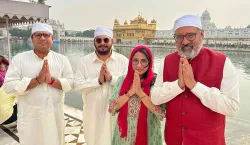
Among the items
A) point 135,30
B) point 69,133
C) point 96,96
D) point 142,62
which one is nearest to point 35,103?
point 96,96

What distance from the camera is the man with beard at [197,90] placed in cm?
107

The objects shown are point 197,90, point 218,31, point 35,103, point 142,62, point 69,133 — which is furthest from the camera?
point 218,31

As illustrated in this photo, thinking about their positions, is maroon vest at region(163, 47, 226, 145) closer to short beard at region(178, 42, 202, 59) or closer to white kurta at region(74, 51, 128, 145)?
short beard at region(178, 42, 202, 59)

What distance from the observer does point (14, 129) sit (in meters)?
2.83

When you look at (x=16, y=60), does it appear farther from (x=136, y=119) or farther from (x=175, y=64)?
(x=175, y=64)

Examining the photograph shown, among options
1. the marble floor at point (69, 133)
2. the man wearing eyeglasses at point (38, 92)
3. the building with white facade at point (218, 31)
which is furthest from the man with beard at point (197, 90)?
the building with white facade at point (218, 31)

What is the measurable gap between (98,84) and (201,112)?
94 centimetres

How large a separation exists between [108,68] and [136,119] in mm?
686

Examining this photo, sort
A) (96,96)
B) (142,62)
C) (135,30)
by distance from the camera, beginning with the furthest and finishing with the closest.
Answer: (135,30), (96,96), (142,62)

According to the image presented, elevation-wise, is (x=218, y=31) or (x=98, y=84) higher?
(x=218, y=31)

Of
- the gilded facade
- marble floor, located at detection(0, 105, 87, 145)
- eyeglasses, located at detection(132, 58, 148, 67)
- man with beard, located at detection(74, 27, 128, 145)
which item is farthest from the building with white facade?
eyeglasses, located at detection(132, 58, 148, 67)

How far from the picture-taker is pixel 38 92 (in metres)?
1.76

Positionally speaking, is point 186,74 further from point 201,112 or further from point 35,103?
point 35,103

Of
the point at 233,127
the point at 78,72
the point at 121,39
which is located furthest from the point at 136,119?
the point at 121,39
